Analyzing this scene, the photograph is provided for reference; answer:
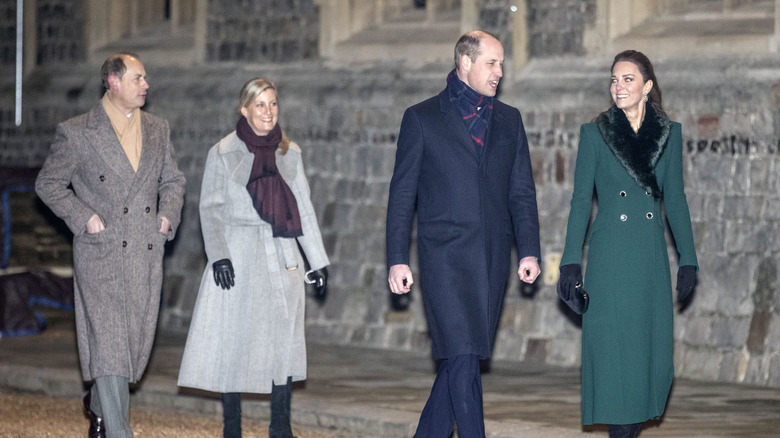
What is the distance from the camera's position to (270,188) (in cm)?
711

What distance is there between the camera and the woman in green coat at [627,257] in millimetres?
6145

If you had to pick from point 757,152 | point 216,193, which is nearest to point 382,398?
point 216,193

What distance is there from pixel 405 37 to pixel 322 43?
0.88m

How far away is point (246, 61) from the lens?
1368cm

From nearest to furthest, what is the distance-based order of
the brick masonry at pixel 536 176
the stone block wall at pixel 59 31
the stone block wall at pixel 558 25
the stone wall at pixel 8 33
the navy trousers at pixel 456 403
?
the navy trousers at pixel 456 403
the brick masonry at pixel 536 176
the stone block wall at pixel 558 25
the stone block wall at pixel 59 31
the stone wall at pixel 8 33

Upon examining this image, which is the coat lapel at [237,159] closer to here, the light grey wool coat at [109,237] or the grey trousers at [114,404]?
the light grey wool coat at [109,237]

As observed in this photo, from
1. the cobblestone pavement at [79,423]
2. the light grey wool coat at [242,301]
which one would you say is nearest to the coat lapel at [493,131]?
the light grey wool coat at [242,301]

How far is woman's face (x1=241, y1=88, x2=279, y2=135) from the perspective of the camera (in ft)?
23.4

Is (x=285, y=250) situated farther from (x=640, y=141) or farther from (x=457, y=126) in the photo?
(x=640, y=141)

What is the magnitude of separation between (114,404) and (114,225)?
0.85 metres

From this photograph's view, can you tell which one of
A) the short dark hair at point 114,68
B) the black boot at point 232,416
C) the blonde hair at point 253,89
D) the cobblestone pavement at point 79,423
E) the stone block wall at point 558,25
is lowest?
the cobblestone pavement at point 79,423

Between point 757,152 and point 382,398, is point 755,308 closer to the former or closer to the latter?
point 757,152

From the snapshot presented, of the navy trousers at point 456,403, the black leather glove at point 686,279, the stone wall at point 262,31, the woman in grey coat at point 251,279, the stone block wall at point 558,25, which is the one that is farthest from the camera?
the stone wall at point 262,31

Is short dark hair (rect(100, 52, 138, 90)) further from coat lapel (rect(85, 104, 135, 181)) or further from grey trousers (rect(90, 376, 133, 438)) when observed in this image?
grey trousers (rect(90, 376, 133, 438))
